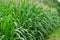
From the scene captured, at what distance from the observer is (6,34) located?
586 centimetres

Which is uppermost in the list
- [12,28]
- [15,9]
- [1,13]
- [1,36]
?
[15,9]

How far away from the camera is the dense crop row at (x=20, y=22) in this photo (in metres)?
5.92

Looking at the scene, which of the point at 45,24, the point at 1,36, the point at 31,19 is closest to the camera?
the point at 1,36

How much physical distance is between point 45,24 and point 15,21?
2694mm

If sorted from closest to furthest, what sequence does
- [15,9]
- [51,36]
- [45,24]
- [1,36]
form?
[1,36] → [15,9] → [45,24] → [51,36]

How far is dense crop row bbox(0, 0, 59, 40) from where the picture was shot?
592 centimetres

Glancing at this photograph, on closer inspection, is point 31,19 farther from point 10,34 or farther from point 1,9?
point 10,34

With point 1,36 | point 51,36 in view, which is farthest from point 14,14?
point 51,36

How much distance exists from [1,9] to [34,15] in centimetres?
177

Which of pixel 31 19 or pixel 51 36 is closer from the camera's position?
pixel 31 19

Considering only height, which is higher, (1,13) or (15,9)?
(15,9)

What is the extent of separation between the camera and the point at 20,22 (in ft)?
22.8

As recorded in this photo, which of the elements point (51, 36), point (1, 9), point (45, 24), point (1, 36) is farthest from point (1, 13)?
point (51, 36)

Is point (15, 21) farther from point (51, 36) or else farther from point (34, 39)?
point (51, 36)
